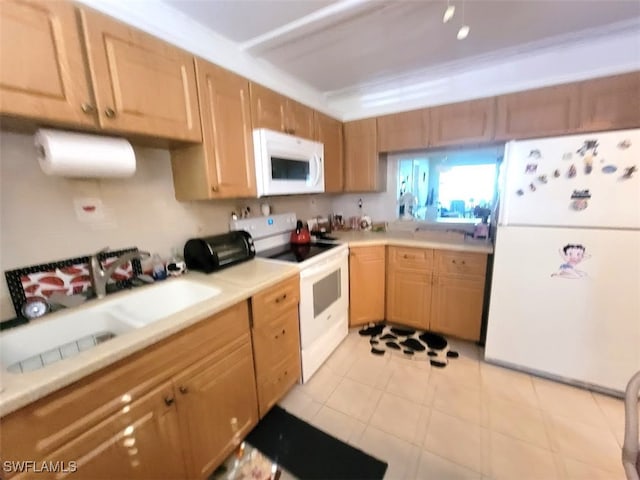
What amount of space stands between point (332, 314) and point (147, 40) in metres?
2.03

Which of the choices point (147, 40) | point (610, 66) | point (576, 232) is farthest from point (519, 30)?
point (147, 40)

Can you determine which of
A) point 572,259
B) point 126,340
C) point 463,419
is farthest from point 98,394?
point 572,259

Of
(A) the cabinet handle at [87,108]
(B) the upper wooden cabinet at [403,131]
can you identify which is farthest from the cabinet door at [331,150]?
(A) the cabinet handle at [87,108]

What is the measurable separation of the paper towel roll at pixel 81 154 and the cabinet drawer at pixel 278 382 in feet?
4.30

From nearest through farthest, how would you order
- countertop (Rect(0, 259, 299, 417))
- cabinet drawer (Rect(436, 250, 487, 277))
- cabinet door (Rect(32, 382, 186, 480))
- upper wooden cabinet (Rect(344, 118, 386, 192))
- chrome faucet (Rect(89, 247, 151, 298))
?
1. countertop (Rect(0, 259, 299, 417))
2. cabinet door (Rect(32, 382, 186, 480))
3. chrome faucet (Rect(89, 247, 151, 298))
4. cabinet drawer (Rect(436, 250, 487, 277))
5. upper wooden cabinet (Rect(344, 118, 386, 192))

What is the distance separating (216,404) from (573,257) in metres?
2.23

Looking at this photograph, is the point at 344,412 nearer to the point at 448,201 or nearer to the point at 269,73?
the point at 448,201

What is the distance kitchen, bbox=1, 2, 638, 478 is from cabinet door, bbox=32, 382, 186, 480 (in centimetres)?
71

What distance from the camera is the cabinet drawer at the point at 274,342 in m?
1.48

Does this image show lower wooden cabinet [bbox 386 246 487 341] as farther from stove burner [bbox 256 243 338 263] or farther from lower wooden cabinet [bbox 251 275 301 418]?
lower wooden cabinet [bbox 251 275 301 418]

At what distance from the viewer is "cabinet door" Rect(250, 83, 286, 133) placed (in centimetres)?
171

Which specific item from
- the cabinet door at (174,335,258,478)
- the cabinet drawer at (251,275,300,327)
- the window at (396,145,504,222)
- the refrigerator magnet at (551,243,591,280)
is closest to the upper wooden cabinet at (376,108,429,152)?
the window at (396,145,504,222)

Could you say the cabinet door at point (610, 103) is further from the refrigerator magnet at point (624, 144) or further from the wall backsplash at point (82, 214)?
the wall backsplash at point (82, 214)

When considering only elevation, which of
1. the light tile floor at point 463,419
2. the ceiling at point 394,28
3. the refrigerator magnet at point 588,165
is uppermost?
the ceiling at point 394,28
